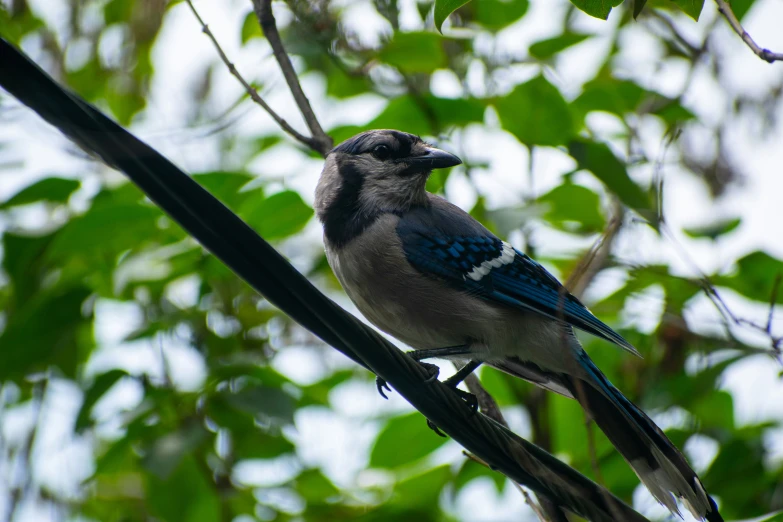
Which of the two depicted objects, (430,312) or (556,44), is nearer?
(430,312)

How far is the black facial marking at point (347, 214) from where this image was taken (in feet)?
10.3

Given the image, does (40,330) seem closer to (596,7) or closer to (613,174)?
(613,174)

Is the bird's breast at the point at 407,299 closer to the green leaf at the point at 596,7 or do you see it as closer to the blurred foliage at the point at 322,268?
the blurred foliage at the point at 322,268

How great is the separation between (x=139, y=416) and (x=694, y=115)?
2721 millimetres

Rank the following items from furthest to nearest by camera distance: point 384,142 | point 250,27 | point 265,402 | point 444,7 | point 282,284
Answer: point 384,142
point 250,27
point 265,402
point 444,7
point 282,284

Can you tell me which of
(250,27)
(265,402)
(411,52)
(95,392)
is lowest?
(265,402)

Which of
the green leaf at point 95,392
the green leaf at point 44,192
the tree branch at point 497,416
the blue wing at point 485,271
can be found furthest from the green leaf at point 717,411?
the green leaf at point 44,192

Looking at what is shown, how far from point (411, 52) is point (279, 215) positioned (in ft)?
2.70

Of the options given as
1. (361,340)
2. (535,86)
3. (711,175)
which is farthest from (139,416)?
→ (711,175)

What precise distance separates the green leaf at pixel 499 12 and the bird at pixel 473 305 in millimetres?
585

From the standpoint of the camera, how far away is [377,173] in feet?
11.1

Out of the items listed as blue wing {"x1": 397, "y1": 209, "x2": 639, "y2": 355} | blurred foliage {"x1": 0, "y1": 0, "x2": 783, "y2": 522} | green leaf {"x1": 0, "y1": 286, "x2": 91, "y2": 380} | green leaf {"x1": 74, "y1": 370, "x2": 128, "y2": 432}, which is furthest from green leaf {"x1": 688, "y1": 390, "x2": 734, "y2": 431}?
green leaf {"x1": 0, "y1": 286, "x2": 91, "y2": 380}

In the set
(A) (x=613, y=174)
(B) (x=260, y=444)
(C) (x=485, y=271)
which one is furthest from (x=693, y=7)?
(B) (x=260, y=444)

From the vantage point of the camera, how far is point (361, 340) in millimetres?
1867
